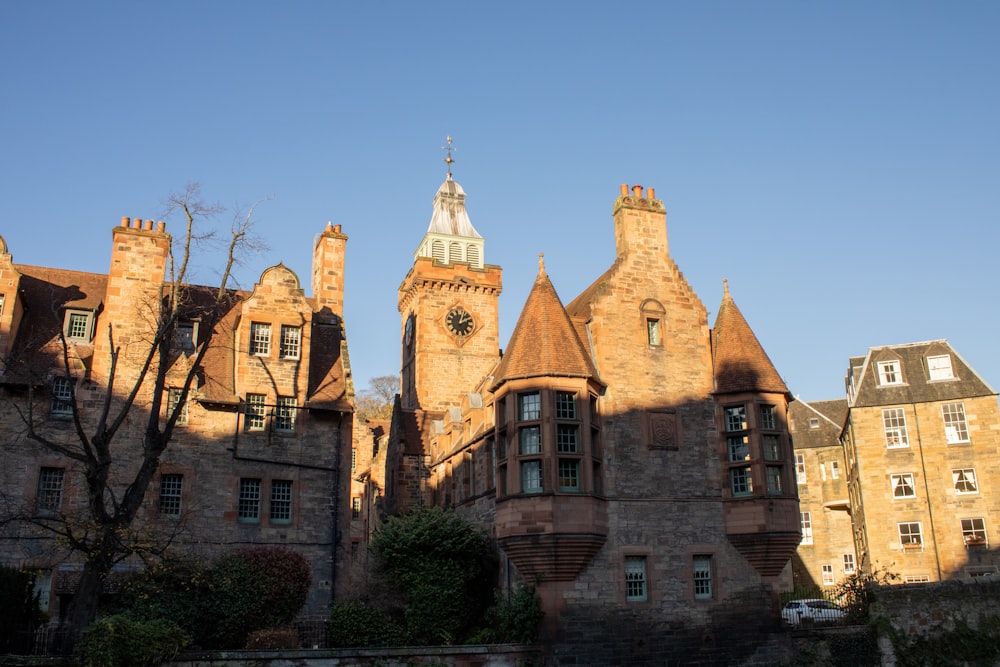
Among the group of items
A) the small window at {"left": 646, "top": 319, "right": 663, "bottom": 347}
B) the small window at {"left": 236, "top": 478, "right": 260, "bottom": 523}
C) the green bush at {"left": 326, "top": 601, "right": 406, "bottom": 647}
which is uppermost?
the small window at {"left": 646, "top": 319, "right": 663, "bottom": 347}

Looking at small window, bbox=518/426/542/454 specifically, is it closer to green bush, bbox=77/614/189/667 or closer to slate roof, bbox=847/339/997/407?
green bush, bbox=77/614/189/667

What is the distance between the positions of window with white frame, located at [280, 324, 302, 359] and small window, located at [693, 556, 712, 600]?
15506 mm

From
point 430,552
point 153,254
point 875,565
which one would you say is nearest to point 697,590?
point 430,552

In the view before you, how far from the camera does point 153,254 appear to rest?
31.1 meters

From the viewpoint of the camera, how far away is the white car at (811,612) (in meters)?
29.6

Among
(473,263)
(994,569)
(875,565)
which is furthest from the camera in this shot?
(473,263)

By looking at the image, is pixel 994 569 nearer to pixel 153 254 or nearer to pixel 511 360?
pixel 511 360

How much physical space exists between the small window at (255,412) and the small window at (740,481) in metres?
16.0

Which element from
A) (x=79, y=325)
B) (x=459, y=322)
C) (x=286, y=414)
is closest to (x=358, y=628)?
(x=286, y=414)

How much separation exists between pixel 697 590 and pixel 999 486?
20302mm

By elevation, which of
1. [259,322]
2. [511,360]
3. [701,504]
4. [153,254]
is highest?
[153,254]

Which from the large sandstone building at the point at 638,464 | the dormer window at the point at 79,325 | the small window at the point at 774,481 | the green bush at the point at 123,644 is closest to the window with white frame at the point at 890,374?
the large sandstone building at the point at 638,464

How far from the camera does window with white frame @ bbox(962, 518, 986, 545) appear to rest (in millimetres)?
39625

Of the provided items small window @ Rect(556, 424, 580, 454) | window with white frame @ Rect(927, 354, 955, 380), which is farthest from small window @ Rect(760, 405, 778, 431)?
window with white frame @ Rect(927, 354, 955, 380)
